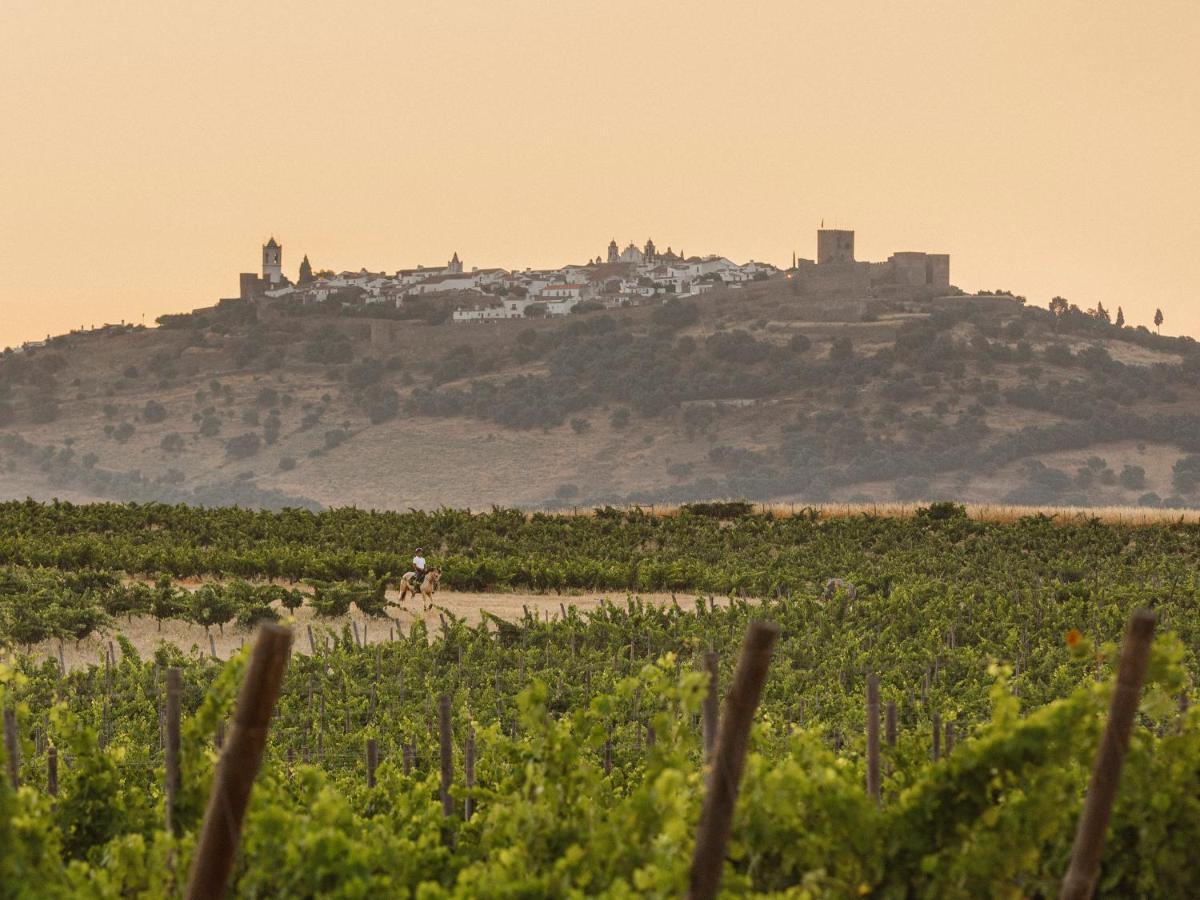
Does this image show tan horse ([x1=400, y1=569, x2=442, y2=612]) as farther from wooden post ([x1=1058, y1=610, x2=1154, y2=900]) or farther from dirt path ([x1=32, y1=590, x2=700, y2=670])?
wooden post ([x1=1058, y1=610, x2=1154, y2=900])

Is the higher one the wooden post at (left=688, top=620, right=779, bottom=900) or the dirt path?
the wooden post at (left=688, top=620, right=779, bottom=900)

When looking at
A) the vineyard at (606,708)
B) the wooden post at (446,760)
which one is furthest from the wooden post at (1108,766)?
the wooden post at (446,760)

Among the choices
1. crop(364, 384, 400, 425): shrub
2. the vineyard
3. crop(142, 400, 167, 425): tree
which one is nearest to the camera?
the vineyard

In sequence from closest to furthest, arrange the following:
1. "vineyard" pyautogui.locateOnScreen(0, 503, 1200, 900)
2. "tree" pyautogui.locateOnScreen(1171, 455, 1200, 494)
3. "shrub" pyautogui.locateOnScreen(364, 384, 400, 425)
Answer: "vineyard" pyautogui.locateOnScreen(0, 503, 1200, 900) → "tree" pyautogui.locateOnScreen(1171, 455, 1200, 494) → "shrub" pyautogui.locateOnScreen(364, 384, 400, 425)

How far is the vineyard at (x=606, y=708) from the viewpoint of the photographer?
6879 mm

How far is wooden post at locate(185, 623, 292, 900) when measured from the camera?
6047 mm

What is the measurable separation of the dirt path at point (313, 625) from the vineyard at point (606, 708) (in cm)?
32

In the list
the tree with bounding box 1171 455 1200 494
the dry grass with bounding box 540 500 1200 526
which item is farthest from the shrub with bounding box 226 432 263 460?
the dry grass with bounding box 540 500 1200 526

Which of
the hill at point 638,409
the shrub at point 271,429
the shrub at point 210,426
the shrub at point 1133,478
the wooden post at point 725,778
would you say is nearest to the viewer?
the wooden post at point 725,778

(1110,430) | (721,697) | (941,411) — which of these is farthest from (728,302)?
(721,697)

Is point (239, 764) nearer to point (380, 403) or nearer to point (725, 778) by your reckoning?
point (725, 778)

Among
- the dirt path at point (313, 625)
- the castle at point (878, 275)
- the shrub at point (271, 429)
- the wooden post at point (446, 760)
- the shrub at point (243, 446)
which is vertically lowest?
the dirt path at point (313, 625)

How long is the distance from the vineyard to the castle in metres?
130

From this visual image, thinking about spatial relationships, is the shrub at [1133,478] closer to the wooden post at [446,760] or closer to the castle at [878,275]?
the castle at [878,275]
